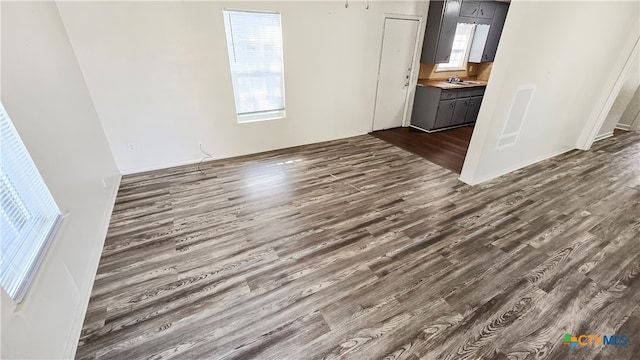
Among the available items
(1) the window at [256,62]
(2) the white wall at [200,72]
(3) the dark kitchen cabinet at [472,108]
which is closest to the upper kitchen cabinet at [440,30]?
(2) the white wall at [200,72]

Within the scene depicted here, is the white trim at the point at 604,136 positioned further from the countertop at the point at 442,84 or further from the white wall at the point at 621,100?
the countertop at the point at 442,84

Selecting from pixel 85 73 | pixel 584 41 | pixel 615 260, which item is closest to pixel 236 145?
pixel 85 73

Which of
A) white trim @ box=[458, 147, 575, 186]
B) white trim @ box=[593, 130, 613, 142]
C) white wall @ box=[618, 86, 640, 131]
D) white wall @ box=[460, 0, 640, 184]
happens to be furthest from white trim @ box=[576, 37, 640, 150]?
white wall @ box=[618, 86, 640, 131]

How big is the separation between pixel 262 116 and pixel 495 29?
5.27m

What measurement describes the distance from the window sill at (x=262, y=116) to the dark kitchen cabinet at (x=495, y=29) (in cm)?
471

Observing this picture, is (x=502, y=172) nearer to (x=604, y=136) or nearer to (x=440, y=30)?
(x=440, y=30)

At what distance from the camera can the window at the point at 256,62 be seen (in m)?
3.47

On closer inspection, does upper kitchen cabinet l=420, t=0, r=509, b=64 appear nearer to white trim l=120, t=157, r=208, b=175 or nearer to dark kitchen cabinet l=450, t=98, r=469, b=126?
dark kitchen cabinet l=450, t=98, r=469, b=126

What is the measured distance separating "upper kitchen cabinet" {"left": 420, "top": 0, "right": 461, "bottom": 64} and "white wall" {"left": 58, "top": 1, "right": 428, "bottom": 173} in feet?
0.79

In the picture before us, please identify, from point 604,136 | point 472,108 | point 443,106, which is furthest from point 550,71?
point 604,136

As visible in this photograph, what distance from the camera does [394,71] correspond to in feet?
16.4

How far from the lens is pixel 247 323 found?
1663mm

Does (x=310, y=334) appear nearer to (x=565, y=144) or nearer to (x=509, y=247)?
(x=509, y=247)

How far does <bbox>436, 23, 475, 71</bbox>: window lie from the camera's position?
5504 mm
